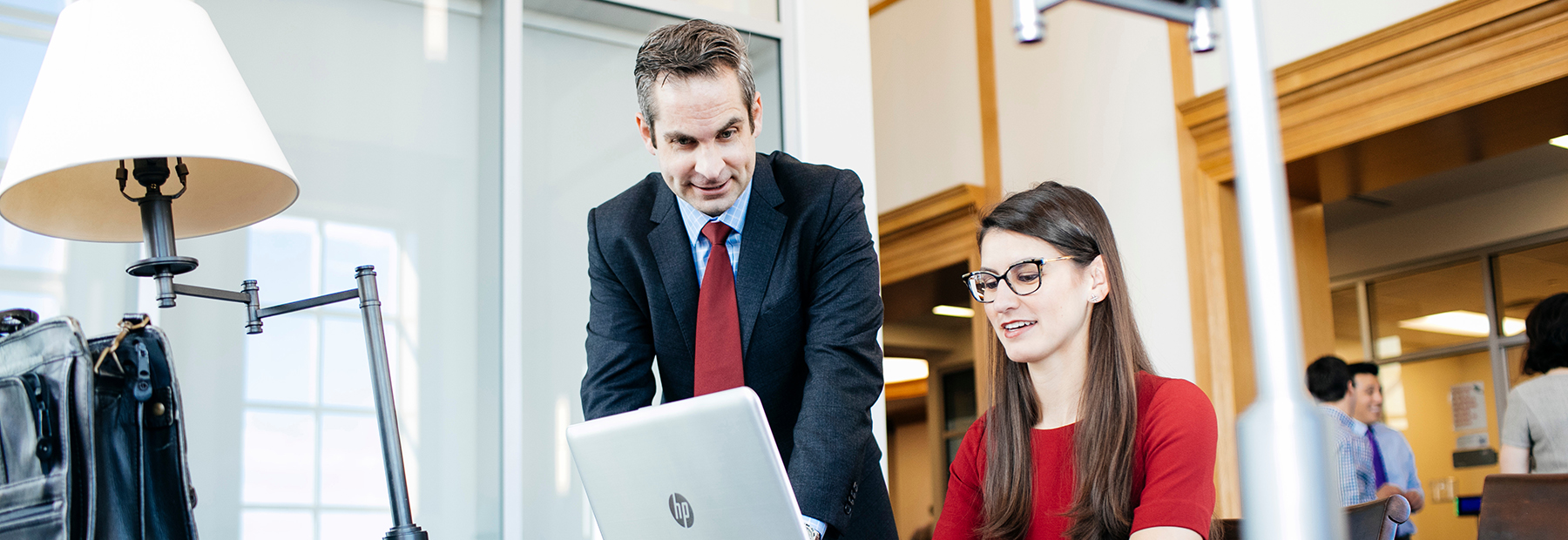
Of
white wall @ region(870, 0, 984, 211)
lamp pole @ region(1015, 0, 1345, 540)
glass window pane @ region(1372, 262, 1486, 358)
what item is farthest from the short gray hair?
glass window pane @ region(1372, 262, 1486, 358)

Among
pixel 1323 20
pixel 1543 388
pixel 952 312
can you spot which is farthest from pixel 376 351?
pixel 952 312

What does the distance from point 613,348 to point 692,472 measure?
67cm

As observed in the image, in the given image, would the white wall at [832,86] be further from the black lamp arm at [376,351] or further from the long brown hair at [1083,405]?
the black lamp arm at [376,351]

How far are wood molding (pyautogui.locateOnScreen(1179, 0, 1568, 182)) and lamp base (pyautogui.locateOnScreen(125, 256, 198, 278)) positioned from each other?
3.55m

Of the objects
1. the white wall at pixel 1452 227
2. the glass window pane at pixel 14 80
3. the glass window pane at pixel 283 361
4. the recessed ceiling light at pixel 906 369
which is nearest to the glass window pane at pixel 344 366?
the glass window pane at pixel 283 361

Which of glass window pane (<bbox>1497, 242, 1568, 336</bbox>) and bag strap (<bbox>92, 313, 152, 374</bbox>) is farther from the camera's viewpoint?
glass window pane (<bbox>1497, 242, 1568, 336</bbox>)

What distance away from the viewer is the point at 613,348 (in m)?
1.73

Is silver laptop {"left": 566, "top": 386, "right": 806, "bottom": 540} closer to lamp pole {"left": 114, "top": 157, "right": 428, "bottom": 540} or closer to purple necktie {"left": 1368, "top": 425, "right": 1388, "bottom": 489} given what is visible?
lamp pole {"left": 114, "top": 157, "right": 428, "bottom": 540}

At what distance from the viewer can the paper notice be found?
21.9 feet

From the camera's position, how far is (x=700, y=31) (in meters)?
1.55

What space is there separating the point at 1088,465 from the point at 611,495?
59 cm

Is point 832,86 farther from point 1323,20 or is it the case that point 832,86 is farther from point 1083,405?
point 1083,405

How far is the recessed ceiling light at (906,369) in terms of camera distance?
1057 centimetres

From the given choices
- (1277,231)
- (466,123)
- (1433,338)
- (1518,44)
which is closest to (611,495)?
(1277,231)
